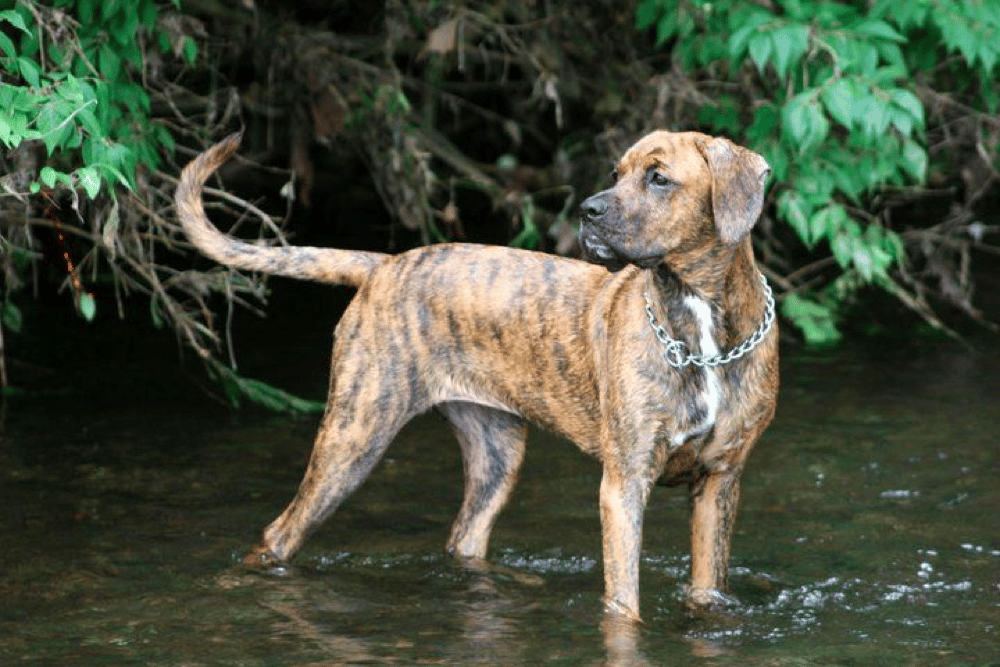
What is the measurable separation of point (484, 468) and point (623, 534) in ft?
3.66

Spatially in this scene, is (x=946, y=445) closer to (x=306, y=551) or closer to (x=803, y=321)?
(x=803, y=321)

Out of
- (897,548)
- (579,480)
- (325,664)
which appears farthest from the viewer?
(579,480)

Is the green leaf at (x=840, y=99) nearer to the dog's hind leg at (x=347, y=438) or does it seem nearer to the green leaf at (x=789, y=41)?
the green leaf at (x=789, y=41)

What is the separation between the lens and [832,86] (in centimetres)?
735

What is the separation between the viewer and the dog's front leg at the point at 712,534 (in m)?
5.80

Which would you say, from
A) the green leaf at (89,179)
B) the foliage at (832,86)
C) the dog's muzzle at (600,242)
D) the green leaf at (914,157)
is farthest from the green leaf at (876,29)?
the green leaf at (89,179)

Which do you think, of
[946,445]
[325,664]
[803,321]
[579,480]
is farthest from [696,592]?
[803,321]

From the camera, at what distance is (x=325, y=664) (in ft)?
17.2

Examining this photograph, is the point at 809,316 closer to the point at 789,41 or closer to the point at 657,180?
the point at 789,41

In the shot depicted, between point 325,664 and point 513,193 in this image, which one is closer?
point 325,664

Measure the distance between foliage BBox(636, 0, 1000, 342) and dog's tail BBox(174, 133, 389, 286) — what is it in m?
2.01

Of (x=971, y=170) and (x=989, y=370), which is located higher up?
(x=971, y=170)

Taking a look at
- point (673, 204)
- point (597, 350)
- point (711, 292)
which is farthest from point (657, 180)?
point (597, 350)

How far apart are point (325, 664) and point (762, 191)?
6.64 ft
